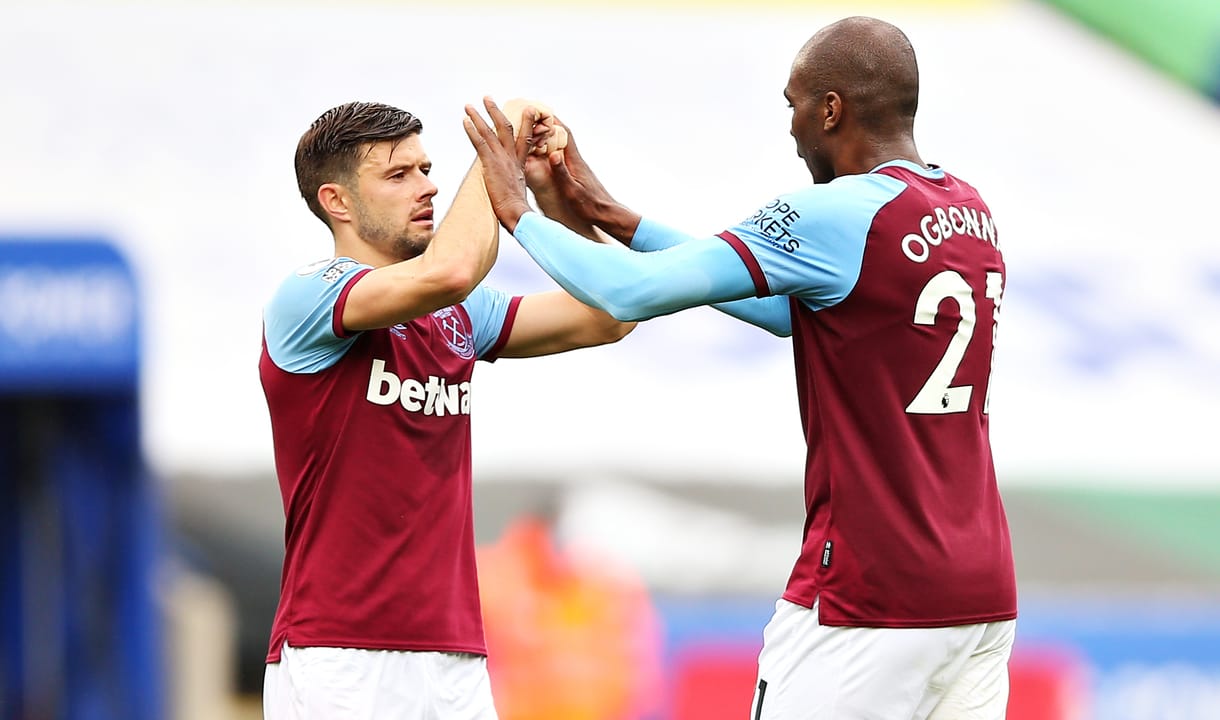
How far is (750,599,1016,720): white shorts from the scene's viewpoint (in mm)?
3982

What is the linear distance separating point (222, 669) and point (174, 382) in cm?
417

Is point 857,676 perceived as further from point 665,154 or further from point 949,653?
point 665,154

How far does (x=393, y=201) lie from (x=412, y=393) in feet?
1.64

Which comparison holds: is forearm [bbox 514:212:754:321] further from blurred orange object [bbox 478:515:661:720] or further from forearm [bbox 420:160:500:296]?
blurred orange object [bbox 478:515:661:720]

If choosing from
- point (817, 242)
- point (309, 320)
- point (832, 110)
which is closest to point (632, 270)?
point (817, 242)

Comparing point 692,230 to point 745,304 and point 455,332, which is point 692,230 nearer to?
point 745,304

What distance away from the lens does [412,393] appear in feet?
14.3

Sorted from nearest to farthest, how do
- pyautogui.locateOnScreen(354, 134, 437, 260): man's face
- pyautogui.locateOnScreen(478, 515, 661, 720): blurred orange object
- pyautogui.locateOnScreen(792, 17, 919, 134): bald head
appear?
pyautogui.locateOnScreen(792, 17, 919, 134): bald head, pyautogui.locateOnScreen(354, 134, 437, 260): man's face, pyautogui.locateOnScreen(478, 515, 661, 720): blurred orange object

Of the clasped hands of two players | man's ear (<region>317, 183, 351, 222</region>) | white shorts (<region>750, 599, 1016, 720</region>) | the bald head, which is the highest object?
the bald head

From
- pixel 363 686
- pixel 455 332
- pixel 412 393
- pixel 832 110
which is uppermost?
pixel 832 110

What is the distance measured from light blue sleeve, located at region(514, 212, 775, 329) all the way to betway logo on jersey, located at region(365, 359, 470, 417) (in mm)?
415

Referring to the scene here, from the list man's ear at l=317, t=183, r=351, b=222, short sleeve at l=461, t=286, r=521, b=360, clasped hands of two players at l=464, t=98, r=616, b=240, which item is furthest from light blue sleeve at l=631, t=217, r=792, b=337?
man's ear at l=317, t=183, r=351, b=222

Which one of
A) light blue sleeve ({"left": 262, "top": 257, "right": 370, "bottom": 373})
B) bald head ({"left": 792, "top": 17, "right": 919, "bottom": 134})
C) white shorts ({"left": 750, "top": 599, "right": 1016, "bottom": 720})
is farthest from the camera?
light blue sleeve ({"left": 262, "top": 257, "right": 370, "bottom": 373})

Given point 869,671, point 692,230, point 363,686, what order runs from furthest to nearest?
point 692,230 < point 363,686 < point 869,671
